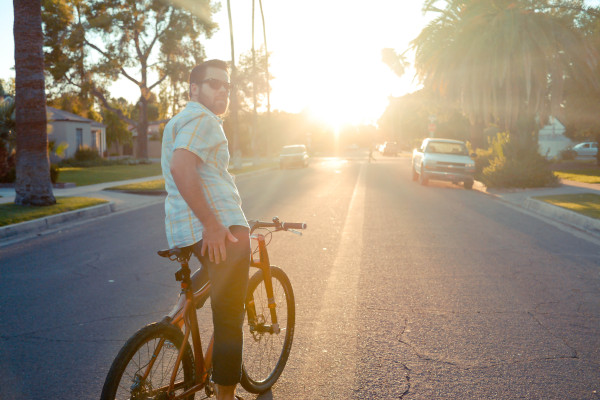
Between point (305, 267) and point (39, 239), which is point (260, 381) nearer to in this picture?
point (305, 267)

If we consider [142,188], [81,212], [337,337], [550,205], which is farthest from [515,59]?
[337,337]

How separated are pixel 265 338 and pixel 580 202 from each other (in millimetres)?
13277

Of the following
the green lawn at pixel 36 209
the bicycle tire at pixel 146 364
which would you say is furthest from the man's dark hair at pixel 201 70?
the green lawn at pixel 36 209

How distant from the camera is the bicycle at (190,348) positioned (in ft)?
9.18

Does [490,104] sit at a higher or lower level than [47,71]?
lower

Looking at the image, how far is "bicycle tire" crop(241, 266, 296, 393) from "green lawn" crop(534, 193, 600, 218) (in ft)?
32.9

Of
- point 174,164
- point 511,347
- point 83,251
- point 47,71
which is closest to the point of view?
point 174,164

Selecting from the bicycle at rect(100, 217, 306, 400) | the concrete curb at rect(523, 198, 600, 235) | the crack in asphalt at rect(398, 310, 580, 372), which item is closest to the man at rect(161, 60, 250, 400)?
the bicycle at rect(100, 217, 306, 400)

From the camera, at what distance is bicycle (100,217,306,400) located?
9.18 ft

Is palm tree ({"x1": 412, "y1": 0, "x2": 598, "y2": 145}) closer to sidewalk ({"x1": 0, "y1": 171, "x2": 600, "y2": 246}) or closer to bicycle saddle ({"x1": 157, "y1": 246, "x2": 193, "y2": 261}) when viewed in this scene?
sidewalk ({"x1": 0, "y1": 171, "x2": 600, "y2": 246})

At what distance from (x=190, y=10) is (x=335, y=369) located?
40792 millimetres

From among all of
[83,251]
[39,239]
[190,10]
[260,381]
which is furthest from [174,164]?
[190,10]

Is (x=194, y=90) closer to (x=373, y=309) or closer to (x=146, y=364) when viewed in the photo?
(x=146, y=364)

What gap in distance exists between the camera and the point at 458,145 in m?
23.9
